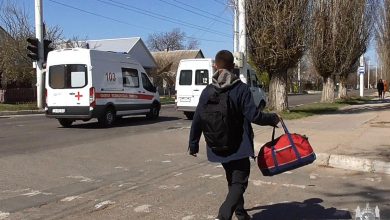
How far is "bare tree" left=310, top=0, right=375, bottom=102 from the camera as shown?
29.4 metres

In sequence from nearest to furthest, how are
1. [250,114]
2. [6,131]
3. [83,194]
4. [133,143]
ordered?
[250,114] → [83,194] → [133,143] → [6,131]

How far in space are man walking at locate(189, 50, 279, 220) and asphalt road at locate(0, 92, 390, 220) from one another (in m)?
1.01

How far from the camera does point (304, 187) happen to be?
750 cm

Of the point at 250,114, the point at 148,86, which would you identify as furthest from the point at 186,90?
the point at 250,114

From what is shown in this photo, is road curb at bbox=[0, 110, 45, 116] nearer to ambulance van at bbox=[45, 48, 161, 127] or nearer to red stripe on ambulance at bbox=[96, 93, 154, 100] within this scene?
ambulance van at bbox=[45, 48, 161, 127]

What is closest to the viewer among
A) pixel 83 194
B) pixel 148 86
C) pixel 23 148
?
pixel 83 194

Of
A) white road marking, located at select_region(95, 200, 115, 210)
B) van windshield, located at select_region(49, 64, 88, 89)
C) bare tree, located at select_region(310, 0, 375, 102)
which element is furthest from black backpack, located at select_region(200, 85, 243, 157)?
bare tree, located at select_region(310, 0, 375, 102)

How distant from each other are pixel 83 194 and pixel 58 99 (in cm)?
1040

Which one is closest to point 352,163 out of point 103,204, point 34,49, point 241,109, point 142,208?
point 142,208

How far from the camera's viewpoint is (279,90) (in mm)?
21922

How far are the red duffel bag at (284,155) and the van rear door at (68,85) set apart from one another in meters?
12.0

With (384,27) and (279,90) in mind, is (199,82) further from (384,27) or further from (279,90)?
(384,27)

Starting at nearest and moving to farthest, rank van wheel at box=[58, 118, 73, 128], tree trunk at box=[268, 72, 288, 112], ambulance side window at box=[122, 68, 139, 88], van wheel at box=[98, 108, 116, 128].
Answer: van wheel at box=[98, 108, 116, 128] → van wheel at box=[58, 118, 73, 128] → ambulance side window at box=[122, 68, 139, 88] → tree trunk at box=[268, 72, 288, 112]

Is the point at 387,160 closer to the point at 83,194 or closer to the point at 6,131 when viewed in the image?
the point at 83,194
